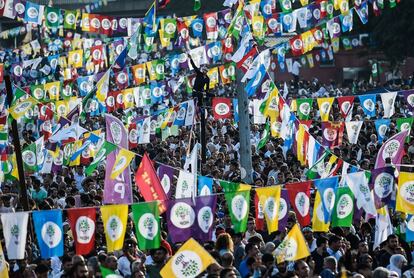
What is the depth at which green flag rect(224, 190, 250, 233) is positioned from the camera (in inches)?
607

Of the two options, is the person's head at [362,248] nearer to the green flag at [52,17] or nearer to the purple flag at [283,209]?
the purple flag at [283,209]

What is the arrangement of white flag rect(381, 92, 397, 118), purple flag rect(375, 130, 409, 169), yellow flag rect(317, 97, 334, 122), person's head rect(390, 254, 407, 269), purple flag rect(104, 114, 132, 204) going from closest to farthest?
person's head rect(390, 254, 407, 269) → purple flag rect(104, 114, 132, 204) → purple flag rect(375, 130, 409, 169) → white flag rect(381, 92, 397, 118) → yellow flag rect(317, 97, 334, 122)

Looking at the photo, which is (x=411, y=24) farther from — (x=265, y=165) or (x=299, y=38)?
(x=265, y=165)

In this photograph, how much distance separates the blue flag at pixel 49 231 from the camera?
14.2 meters

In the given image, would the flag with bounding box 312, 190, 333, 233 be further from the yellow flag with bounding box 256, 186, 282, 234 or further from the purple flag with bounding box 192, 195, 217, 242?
the purple flag with bounding box 192, 195, 217, 242

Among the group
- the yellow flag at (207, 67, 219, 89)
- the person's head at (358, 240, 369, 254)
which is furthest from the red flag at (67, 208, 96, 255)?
the yellow flag at (207, 67, 219, 89)

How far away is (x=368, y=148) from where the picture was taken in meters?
26.9

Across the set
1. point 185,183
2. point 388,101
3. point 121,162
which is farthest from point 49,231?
point 388,101

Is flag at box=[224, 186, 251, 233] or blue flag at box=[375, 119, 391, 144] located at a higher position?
blue flag at box=[375, 119, 391, 144]

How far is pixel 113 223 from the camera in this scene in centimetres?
Answer: 1465

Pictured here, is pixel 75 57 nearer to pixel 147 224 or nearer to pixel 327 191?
pixel 327 191

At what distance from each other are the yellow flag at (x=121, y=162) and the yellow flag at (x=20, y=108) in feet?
5.95

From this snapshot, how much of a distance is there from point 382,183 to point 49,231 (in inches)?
194

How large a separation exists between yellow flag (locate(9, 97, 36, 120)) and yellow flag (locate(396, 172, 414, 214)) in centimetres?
603
